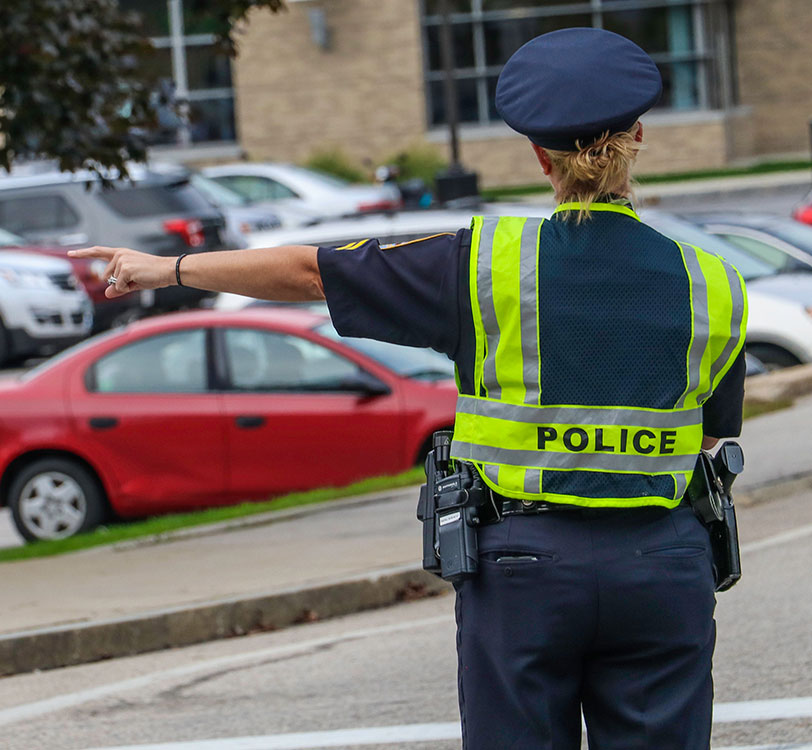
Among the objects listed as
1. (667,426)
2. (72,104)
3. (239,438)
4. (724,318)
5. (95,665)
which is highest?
(72,104)

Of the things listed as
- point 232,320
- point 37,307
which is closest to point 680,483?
point 232,320

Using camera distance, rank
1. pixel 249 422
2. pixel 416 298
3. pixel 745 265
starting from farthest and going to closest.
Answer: pixel 745 265 → pixel 249 422 → pixel 416 298

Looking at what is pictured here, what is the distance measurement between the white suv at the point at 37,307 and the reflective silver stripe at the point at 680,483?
14.0 m

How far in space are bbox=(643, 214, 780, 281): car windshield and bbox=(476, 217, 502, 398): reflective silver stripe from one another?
31.8 feet

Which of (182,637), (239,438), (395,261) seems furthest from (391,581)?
(395,261)

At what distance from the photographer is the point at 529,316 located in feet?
8.18

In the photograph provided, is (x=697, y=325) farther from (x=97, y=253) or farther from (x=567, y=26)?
(x=567, y=26)

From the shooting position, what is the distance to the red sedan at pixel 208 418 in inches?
355

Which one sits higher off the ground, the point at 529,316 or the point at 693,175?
the point at 693,175

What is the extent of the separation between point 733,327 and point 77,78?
Result: 6.36m

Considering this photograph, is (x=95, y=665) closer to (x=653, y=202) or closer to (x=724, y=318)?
(x=724, y=318)

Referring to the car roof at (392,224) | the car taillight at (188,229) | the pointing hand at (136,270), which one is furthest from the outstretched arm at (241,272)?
the car taillight at (188,229)

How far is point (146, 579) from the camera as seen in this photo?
290 inches

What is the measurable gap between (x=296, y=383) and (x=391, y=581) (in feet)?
8.14
